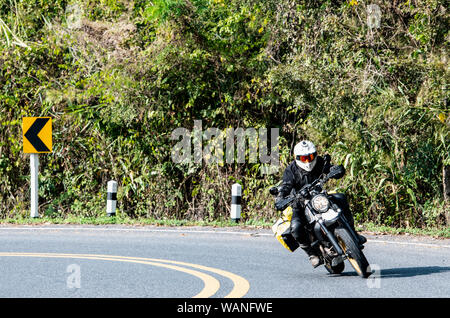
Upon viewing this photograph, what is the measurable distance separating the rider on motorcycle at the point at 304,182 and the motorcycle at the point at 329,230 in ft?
0.29

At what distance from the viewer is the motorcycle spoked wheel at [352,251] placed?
8109 millimetres

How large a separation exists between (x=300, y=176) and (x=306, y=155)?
345 mm

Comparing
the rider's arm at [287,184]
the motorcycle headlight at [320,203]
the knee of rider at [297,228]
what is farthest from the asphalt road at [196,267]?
the rider's arm at [287,184]

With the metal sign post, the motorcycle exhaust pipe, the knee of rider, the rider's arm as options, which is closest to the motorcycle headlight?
the motorcycle exhaust pipe

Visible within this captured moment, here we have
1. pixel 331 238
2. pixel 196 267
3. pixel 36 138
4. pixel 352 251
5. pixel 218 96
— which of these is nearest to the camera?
pixel 352 251

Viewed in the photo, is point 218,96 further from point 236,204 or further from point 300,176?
point 300,176

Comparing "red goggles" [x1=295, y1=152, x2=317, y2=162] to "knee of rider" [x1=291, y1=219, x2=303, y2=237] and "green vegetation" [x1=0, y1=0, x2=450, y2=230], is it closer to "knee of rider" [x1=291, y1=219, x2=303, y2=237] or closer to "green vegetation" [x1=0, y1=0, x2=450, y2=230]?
"knee of rider" [x1=291, y1=219, x2=303, y2=237]

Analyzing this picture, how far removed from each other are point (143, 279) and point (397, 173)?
8.52 meters

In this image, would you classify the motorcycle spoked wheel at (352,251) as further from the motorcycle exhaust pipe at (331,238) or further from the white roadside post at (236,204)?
the white roadside post at (236,204)

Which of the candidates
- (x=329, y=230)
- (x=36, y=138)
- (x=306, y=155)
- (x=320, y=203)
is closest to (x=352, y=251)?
(x=329, y=230)

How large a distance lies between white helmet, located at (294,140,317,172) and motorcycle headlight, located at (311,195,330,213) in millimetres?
583

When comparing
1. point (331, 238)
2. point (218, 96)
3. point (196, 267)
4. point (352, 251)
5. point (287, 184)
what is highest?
point (218, 96)

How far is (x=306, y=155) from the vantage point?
882 cm
